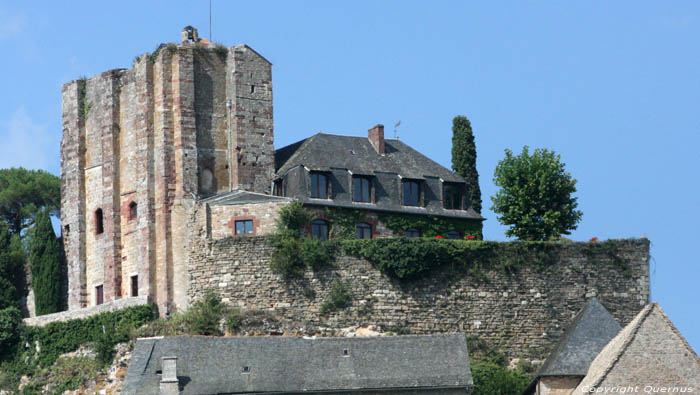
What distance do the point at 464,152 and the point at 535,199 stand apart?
16.0ft

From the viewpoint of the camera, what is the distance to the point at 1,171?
90.1m

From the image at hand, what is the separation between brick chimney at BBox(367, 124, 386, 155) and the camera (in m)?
73.2

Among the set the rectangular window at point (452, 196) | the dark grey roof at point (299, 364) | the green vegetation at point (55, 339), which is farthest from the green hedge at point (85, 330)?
the rectangular window at point (452, 196)

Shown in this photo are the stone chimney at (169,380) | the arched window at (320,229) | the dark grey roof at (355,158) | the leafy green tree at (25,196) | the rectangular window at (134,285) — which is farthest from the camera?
the leafy green tree at (25,196)

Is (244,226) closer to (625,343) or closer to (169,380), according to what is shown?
(169,380)

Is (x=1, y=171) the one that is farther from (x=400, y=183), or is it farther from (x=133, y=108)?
(x=400, y=183)

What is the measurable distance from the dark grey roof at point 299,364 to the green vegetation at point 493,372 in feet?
11.0

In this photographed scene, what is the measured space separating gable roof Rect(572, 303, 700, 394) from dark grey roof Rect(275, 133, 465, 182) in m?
16.6

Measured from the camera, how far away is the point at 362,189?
7012 cm

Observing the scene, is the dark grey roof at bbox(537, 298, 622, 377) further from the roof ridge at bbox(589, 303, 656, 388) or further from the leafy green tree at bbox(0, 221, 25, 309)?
the leafy green tree at bbox(0, 221, 25, 309)

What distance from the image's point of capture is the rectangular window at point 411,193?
2798 inches

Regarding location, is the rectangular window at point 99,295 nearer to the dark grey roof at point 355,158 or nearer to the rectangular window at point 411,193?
the dark grey roof at point 355,158

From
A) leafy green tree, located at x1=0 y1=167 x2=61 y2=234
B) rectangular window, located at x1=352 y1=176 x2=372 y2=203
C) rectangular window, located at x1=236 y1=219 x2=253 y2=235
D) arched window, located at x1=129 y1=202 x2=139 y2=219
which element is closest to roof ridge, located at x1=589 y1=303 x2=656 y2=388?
rectangular window, located at x1=352 y1=176 x2=372 y2=203

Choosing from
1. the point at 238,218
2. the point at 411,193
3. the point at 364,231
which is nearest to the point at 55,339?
the point at 238,218
